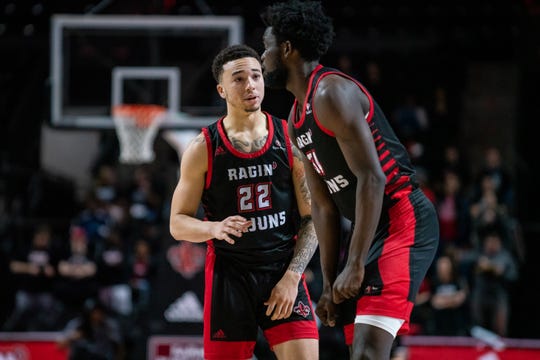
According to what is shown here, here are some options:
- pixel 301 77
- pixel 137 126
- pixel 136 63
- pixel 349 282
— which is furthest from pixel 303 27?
pixel 136 63

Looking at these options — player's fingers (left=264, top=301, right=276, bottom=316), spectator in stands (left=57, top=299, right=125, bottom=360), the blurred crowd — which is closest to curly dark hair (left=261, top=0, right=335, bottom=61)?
player's fingers (left=264, top=301, right=276, bottom=316)

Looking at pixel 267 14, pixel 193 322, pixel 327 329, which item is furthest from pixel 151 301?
pixel 267 14

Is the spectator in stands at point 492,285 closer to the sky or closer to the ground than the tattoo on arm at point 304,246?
closer to the ground

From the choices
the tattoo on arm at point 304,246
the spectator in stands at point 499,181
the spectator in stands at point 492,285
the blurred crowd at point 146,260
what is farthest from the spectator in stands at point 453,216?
the tattoo on arm at point 304,246

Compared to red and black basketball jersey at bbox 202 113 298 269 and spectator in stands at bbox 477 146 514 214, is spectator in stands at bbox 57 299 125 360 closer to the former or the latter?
spectator in stands at bbox 477 146 514 214

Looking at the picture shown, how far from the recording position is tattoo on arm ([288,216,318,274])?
17.2 feet

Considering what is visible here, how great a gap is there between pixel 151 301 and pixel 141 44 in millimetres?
3445

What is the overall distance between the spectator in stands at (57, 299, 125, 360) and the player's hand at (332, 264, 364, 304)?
699 cm

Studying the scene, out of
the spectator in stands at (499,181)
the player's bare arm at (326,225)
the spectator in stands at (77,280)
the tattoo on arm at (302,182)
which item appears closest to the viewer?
the player's bare arm at (326,225)

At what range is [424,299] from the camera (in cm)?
1144

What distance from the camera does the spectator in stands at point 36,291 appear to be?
12164 mm

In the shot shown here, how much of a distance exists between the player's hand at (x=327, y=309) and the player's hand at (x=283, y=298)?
37cm

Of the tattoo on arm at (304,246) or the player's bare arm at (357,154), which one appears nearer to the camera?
the player's bare arm at (357,154)

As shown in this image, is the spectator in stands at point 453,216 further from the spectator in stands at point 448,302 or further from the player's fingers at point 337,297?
the player's fingers at point 337,297
